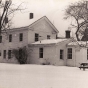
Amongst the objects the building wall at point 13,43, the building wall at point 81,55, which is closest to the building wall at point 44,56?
the building wall at point 13,43

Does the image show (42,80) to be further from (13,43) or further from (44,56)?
(13,43)

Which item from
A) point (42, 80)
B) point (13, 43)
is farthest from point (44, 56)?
point (42, 80)

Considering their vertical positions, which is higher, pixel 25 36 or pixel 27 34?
pixel 27 34

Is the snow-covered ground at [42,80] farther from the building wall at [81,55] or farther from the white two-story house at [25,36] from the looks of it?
the white two-story house at [25,36]

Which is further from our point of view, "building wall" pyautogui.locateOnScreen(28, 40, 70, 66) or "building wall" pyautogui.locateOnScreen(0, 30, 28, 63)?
"building wall" pyautogui.locateOnScreen(0, 30, 28, 63)

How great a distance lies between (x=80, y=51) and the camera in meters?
28.6

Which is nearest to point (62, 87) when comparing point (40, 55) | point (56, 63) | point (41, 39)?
point (56, 63)

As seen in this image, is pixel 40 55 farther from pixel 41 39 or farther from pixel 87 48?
pixel 87 48

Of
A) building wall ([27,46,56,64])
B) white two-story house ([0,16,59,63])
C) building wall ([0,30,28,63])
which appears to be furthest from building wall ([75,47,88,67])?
building wall ([0,30,28,63])

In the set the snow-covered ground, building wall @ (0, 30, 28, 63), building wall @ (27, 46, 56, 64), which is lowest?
the snow-covered ground

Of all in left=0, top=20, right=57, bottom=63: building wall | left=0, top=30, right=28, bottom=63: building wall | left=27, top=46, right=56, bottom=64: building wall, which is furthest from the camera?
left=0, top=30, right=28, bottom=63: building wall

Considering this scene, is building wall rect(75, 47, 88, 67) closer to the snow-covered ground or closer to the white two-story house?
the white two-story house

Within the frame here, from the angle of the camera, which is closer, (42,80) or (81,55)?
(42,80)

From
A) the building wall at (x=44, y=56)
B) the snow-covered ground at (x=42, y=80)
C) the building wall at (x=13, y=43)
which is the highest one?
the building wall at (x=13, y=43)
